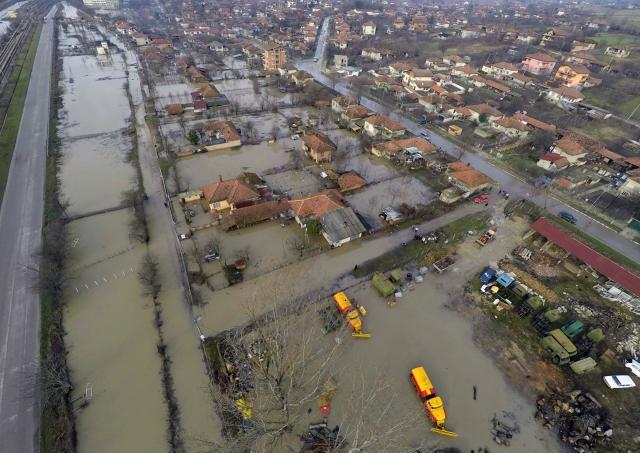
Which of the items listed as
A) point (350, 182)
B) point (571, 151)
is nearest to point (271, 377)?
point (350, 182)

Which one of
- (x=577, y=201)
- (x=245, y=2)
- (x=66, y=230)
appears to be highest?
(x=245, y=2)

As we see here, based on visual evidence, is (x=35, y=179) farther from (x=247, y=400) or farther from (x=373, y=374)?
(x=373, y=374)

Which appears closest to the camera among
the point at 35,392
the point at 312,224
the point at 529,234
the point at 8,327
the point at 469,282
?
the point at 35,392

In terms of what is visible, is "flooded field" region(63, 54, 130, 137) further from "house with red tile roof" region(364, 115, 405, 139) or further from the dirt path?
"house with red tile roof" region(364, 115, 405, 139)

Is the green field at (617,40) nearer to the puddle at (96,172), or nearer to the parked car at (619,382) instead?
the parked car at (619,382)

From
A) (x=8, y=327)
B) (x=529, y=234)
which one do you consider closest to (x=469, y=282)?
(x=529, y=234)
